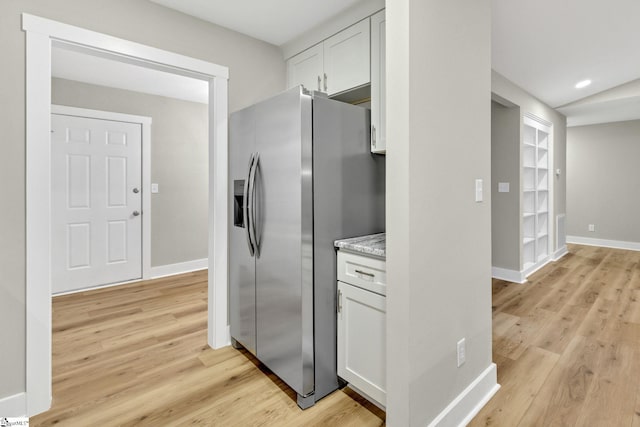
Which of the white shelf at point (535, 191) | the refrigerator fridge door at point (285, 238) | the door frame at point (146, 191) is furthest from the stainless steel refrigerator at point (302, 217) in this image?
the white shelf at point (535, 191)

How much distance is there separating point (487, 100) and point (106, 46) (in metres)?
2.26

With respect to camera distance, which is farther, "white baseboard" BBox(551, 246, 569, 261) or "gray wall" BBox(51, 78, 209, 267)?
"white baseboard" BBox(551, 246, 569, 261)

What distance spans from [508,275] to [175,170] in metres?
4.68

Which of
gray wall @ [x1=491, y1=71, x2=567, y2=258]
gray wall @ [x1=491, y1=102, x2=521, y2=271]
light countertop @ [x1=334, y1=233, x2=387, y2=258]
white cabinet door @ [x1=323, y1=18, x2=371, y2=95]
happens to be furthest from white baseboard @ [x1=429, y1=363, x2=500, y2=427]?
gray wall @ [x1=491, y1=71, x2=567, y2=258]

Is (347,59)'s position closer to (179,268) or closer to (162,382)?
(162,382)

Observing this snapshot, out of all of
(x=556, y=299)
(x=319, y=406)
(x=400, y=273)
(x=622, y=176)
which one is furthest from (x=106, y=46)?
(x=622, y=176)

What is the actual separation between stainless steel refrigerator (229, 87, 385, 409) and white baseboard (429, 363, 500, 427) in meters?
0.63

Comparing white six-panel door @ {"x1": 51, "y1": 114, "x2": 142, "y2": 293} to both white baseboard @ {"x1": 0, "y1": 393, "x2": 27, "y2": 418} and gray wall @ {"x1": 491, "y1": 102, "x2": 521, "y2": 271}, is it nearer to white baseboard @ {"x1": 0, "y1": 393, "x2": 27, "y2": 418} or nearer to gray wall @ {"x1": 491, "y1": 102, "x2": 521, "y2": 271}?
white baseboard @ {"x1": 0, "y1": 393, "x2": 27, "y2": 418}

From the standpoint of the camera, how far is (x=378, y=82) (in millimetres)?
2094

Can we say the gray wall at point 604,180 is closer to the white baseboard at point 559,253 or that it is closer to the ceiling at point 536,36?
the white baseboard at point 559,253

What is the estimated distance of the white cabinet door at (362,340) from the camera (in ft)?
5.36

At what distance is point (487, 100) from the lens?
5.99ft

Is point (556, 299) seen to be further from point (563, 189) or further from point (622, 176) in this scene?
point (622, 176)

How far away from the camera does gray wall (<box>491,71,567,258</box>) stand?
12.0 feet
